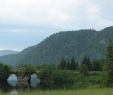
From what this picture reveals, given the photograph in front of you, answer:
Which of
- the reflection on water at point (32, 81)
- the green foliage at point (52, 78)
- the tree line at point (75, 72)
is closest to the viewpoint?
the reflection on water at point (32, 81)

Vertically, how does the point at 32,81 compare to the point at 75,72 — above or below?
below

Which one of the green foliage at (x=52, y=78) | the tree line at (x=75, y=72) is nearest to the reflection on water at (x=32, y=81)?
the tree line at (x=75, y=72)

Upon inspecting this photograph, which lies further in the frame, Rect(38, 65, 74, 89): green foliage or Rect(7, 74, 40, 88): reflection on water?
Rect(38, 65, 74, 89): green foliage

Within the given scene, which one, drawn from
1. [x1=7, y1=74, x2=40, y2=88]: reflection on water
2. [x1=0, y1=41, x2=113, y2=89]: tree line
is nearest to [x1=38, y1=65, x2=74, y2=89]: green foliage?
[x1=0, y1=41, x2=113, y2=89]: tree line

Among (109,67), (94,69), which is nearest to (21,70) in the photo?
(109,67)

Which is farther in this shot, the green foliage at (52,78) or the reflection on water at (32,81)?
the green foliage at (52,78)

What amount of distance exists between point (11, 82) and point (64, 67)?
437 feet

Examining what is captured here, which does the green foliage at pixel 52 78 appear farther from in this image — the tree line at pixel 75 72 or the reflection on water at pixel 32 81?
the reflection on water at pixel 32 81

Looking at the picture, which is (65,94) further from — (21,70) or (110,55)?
(110,55)

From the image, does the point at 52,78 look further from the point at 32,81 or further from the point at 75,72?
the point at 32,81

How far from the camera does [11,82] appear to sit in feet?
34.1

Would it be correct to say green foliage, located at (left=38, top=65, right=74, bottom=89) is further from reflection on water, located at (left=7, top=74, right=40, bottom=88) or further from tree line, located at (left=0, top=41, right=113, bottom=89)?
reflection on water, located at (left=7, top=74, right=40, bottom=88)

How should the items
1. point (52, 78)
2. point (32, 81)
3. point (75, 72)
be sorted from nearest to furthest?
point (32, 81)
point (52, 78)
point (75, 72)

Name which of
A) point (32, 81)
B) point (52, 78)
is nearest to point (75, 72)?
point (52, 78)
